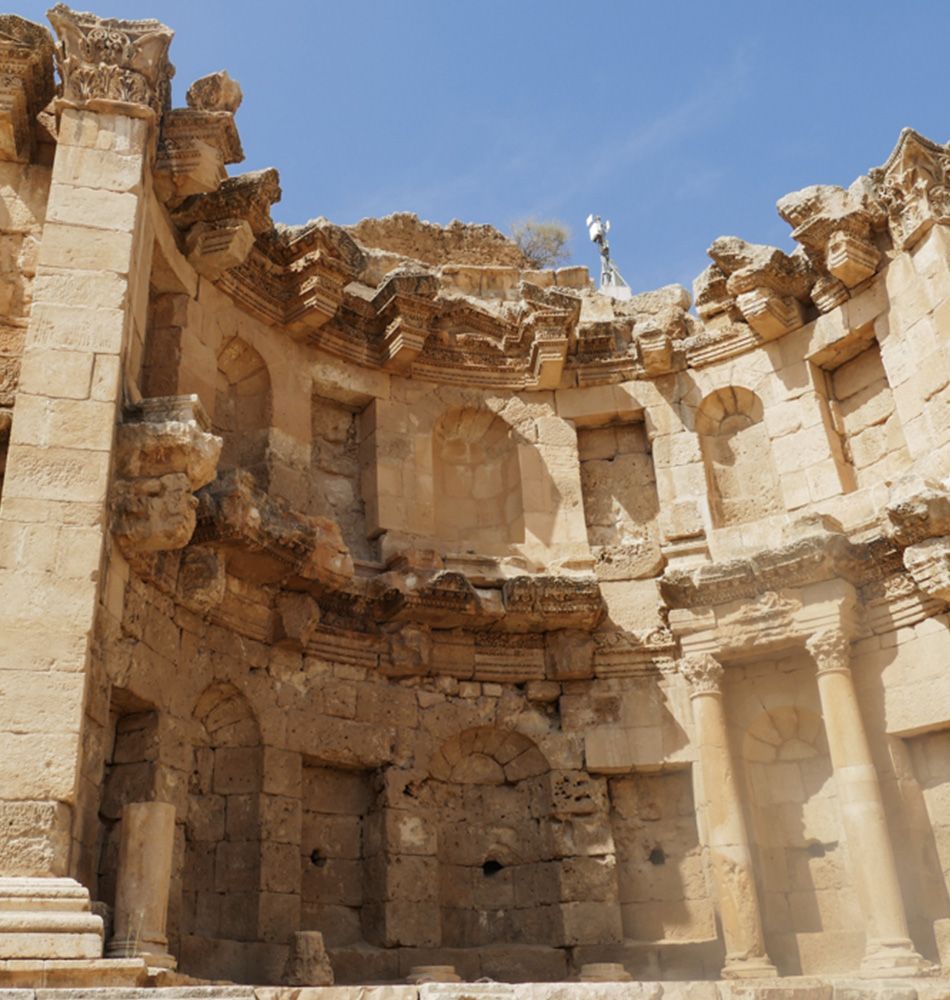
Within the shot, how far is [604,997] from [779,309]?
316 inches

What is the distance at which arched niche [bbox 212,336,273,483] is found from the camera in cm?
1114

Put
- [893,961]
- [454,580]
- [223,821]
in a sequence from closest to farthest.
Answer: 1. [893,961]
2. [223,821]
3. [454,580]

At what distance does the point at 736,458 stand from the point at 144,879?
7.99 metres

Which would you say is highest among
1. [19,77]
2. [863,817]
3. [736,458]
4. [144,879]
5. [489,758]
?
[19,77]

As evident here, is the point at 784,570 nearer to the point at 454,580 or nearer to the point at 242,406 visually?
the point at 454,580

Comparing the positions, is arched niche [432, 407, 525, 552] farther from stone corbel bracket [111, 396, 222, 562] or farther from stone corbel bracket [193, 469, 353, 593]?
stone corbel bracket [111, 396, 222, 562]

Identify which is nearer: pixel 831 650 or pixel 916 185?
pixel 831 650

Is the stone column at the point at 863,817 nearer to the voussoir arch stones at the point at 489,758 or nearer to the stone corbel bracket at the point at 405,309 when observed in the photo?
the voussoir arch stones at the point at 489,758

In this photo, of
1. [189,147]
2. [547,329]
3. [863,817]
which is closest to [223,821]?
[863,817]

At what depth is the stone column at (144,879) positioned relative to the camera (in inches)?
287

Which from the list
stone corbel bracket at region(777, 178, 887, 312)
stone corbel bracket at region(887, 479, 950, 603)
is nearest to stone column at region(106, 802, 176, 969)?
stone corbel bracket at region(887, 479, 950, 603)

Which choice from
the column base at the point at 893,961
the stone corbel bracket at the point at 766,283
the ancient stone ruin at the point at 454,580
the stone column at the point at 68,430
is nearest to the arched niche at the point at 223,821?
the ancient stone ruin at the point at 454,580

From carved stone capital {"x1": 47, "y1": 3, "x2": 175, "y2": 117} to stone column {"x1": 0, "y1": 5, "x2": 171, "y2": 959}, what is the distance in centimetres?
1

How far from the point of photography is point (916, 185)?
11.0m
